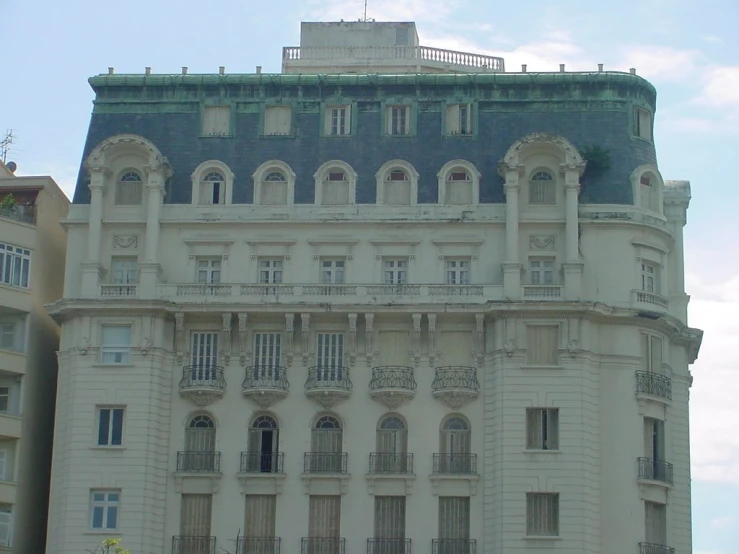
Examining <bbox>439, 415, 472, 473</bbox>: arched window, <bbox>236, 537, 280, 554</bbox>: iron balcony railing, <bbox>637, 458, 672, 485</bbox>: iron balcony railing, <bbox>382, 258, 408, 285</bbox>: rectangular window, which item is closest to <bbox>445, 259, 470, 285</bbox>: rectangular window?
<bbox>382, 258, 408, 285</bbox>: rectangular window

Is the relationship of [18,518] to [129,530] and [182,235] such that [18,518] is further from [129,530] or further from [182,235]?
[182,235]

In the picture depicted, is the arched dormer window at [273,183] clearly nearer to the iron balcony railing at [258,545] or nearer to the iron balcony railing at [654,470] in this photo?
the iron balcony railing at [258,545]

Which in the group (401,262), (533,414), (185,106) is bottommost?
(533,414)

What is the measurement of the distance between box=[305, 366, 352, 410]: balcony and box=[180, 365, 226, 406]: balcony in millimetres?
3762

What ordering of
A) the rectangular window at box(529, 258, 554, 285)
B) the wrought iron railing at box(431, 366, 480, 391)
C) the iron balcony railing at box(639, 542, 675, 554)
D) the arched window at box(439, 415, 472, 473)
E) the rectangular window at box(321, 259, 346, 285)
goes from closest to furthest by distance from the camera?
the iron balcony railing at box(639, 542, 675, 554), the arched window at box(439, 415, 472, 473), the wrought iron railing at box(431, 366, 480, 391), the rectangular window at box(529, 258, 554, 285), the rectangular window at box(321, 259, 346, 285)

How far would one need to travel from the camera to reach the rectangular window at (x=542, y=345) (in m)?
76.9

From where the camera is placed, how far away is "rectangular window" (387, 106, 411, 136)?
8262 centimetres

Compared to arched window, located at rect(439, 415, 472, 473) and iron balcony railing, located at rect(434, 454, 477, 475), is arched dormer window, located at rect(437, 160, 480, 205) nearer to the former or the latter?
arched window, located at rect(439, 415, 472, 473)

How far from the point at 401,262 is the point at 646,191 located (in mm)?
11412

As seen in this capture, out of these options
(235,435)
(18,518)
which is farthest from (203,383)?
(18,518)

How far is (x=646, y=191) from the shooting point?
8125cm

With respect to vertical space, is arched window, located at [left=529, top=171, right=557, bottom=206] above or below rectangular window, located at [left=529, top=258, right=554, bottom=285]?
above

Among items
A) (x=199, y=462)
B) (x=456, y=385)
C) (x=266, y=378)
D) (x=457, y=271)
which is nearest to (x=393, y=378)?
(x=456, y=385)

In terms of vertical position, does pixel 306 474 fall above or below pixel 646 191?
below
